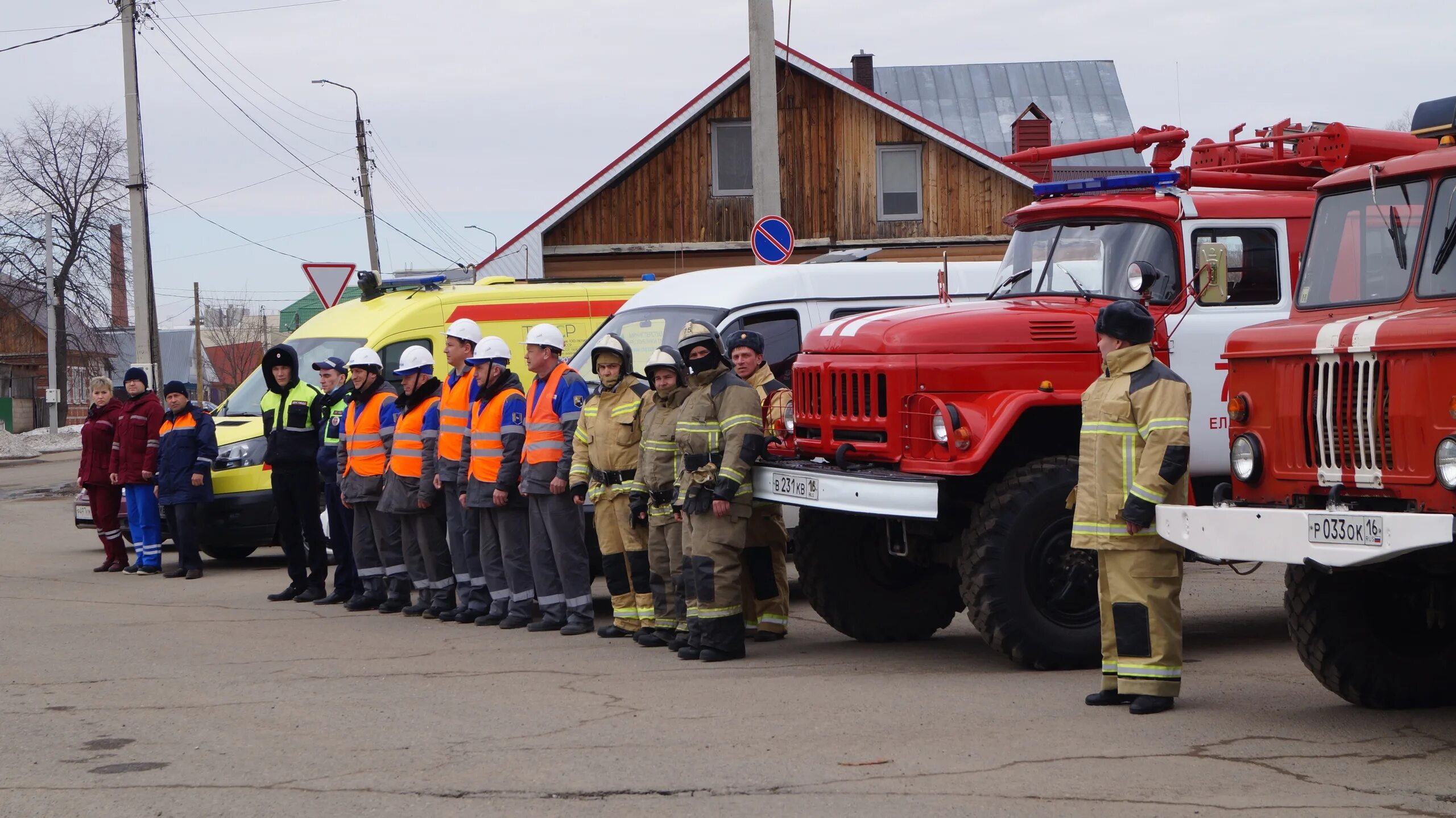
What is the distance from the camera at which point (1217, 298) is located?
9.00 meters

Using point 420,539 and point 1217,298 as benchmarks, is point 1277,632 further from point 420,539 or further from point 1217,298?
point 420,539

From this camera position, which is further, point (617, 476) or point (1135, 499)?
point (617, 476)

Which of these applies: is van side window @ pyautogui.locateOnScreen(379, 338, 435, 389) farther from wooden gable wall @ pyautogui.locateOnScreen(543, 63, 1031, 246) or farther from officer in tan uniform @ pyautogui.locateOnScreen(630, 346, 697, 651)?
wooden gable wall @ pyautogui.locateOnScreen(543, 63, 1031, 246)

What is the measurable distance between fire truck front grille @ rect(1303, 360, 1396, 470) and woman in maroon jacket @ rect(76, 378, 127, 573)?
12520 mm

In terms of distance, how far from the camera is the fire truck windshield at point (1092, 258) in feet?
30.8

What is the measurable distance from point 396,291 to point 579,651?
7438 mm

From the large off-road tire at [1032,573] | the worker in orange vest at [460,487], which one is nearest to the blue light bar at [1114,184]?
the large off-road tire at [1032,573]

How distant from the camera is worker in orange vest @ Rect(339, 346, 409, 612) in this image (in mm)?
12578

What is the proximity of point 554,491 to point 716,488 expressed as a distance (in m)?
1.90

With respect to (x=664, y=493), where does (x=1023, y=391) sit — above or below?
above

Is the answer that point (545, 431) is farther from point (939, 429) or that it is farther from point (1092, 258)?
point (1092, 258)

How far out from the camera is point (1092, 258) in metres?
9.56

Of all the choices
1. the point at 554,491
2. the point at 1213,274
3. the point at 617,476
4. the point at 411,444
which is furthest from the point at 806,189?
the point at 1213,274

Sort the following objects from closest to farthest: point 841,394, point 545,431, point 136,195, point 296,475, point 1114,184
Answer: point 841,394
point 1114,184
point 545,431
point 296,475
point 136,195
